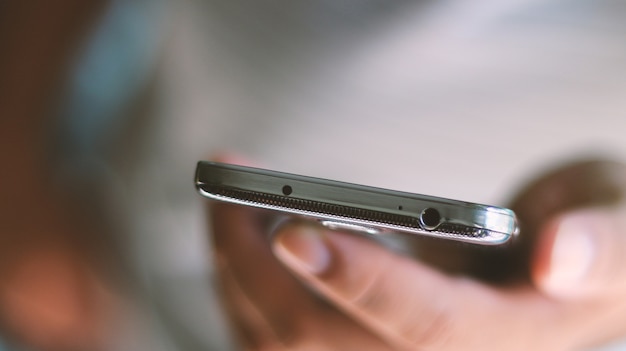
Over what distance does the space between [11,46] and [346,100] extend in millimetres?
565

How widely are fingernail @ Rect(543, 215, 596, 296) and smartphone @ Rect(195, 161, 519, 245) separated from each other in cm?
14

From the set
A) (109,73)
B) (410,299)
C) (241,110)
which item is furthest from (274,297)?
(109,73)

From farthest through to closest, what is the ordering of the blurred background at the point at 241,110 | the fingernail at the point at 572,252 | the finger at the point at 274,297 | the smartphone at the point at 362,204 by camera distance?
the blurred background at the point at 241,110 → the finger at the point at 274,297 → the fingernail at the point at 572,252 → the smartphone at the point at 362,204

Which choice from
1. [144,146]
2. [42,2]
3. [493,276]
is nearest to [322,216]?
[493,276]

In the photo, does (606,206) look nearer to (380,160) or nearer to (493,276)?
(493,276)

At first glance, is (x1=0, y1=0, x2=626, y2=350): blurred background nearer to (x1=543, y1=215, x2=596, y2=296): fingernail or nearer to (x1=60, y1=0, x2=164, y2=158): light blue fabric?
(x1=60, y1=0, x2=164, y2=158): light blue fabric

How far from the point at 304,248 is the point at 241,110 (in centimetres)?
40

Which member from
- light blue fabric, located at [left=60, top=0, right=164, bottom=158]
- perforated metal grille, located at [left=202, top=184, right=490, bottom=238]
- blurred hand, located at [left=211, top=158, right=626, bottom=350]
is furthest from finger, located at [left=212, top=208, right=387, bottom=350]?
light blue fabric, located at [left=60, top=0, right=164, bottom=158]

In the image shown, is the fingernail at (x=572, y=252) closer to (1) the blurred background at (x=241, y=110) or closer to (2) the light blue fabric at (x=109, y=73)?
(1) the blurred background at (x=241, y=110)

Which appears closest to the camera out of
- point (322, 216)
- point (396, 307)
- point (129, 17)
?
point (322, 216)

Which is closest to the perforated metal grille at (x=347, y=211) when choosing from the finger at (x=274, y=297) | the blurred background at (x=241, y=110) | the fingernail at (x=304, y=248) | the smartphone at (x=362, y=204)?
the smartphone at (x=362, y=204)

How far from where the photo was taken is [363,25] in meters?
0.68

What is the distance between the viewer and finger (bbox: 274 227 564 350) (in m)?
0.44

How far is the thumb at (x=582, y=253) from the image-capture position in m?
0.43
